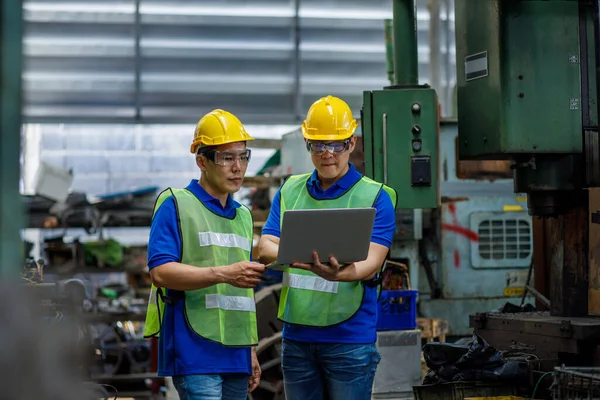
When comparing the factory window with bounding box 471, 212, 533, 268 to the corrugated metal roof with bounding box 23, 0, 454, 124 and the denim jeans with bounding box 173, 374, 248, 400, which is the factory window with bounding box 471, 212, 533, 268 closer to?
the denim jeans with bounding box 173, 374, 248, 400

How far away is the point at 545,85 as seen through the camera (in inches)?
175

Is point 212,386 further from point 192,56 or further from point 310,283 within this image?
point 192,56

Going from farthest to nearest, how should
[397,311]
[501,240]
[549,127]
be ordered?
1. [501,240]
2. [397,311]
3. [549,127]

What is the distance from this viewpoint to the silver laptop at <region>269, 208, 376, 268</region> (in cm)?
327

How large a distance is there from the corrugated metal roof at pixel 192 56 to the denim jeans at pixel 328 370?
9888 mm

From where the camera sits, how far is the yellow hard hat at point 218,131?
3.58 m

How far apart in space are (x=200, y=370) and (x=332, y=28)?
10798mm

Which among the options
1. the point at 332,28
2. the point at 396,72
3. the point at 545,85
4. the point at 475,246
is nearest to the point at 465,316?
the point at 475,246

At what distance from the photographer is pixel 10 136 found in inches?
61.7

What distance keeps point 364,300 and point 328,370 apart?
1.00 ft

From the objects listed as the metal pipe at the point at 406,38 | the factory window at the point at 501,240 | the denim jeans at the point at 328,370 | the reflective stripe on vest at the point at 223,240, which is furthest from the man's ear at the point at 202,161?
the factory window at the point at 501,240

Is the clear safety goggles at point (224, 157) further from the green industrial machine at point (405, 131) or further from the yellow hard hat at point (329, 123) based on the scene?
the green industrial machine at point (405, 131)

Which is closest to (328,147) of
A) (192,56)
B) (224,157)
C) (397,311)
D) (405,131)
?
(224,157)

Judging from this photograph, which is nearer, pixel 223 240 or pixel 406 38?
pixel 223 240
